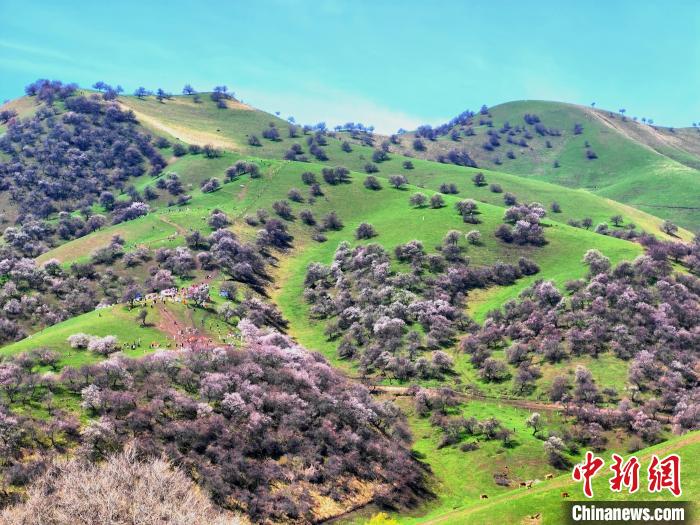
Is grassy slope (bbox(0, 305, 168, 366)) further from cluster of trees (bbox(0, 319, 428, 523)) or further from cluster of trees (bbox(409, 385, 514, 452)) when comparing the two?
cluster of trees (bbox(409, 385, 514, 452))

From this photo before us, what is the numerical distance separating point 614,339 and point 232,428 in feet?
232

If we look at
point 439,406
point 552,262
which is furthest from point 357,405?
point 552,262

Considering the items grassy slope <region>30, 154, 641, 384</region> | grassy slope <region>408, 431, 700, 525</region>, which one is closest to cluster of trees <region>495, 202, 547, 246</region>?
grassy slope <region>30, 154, 641, 384</region>

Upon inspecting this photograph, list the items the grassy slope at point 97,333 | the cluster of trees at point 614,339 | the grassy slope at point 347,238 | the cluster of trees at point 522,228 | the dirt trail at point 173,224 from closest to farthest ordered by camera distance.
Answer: the grassy slope at point 97,333 → the cluster of trees at point 614,339 → the grassy slope at point 347,238 → the cluster of trees at point 522,228 → the dirt trail at point 173,224

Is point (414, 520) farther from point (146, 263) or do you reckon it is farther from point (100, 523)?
point (146, 263)

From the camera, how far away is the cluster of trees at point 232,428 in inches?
2200

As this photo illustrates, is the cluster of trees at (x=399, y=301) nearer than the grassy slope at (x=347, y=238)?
Yes

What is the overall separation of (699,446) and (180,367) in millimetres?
59214

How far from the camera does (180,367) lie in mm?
73188

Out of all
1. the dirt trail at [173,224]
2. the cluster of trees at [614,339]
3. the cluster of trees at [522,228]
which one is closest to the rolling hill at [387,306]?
the dirt trail at [173,224]

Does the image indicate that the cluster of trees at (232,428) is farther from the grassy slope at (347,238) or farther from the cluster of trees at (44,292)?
the cluster of trees at (44,292)

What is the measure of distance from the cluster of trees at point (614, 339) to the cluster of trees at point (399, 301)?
9.19 meters

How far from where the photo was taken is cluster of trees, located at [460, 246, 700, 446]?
79.3 m

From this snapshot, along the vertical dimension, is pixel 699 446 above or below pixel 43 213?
below
